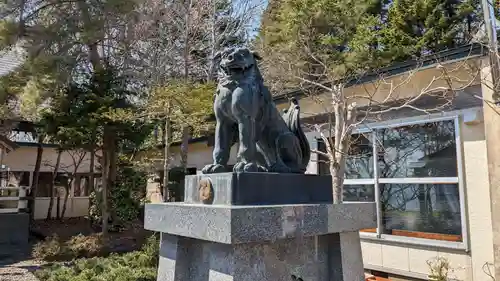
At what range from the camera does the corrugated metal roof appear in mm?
10357

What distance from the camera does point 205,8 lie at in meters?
13.4

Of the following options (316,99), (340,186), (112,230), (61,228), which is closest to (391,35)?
(316,99)

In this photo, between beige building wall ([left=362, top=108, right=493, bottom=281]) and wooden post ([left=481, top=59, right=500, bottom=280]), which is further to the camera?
beige building wall ([left=362, top=108, right=493, bottom=281])

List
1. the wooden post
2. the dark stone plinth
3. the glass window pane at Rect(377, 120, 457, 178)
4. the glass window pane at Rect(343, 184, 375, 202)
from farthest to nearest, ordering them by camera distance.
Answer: the glass window pane at Rect(343, 184, 375, 202) → the glass window pane at Rect(377, 120, 457, 178) → the wooden post → the dark stone plinth

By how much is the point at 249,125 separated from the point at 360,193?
5243 millimetres

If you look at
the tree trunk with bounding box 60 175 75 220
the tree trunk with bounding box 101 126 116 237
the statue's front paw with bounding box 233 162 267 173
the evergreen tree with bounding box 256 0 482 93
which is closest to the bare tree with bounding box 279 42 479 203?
the statue's front paw with bounding box 233 162 267 173

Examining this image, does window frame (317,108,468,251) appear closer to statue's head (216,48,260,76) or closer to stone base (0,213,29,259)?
statue's head (216,48,260,76)

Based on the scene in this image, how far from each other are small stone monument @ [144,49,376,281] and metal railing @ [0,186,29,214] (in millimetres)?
10327

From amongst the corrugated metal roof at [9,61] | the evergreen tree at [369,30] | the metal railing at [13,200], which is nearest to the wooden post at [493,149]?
the evergreen tree at [369,30]

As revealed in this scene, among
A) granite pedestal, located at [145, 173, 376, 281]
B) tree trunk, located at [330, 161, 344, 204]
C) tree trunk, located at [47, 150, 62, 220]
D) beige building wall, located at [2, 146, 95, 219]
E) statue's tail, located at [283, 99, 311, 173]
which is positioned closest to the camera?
granite pedestal, located at [145, 173, 376, 281]

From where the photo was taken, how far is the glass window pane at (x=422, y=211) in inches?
236

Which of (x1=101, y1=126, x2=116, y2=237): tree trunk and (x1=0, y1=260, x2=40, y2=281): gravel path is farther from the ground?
(x1=101, y1=126, x2=116, y2=237): tree trunk

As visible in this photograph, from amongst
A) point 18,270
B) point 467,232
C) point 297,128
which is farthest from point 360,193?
point 18,270

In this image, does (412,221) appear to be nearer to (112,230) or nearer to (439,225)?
(439,225)
